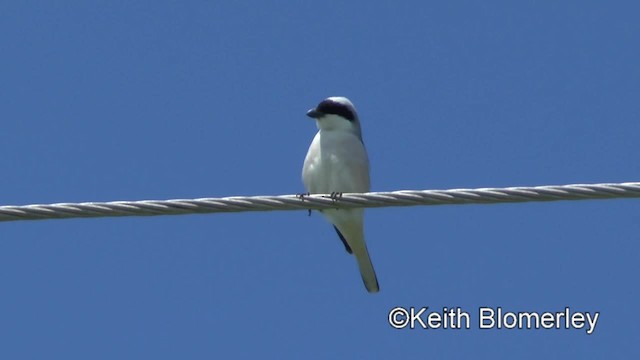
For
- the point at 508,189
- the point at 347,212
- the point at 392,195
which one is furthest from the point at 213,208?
the point at 347,212

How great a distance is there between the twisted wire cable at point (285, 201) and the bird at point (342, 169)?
2.64 meters

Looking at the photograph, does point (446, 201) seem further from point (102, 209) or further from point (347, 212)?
point (347, 212)

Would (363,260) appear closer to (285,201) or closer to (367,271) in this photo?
(367,271)

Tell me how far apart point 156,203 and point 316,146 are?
10.7ft

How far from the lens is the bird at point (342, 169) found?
9508mm

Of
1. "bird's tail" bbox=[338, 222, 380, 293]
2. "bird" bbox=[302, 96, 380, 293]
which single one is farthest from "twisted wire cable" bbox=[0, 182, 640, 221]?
"bird's tail" bbox=[338, 222, 380, 293]

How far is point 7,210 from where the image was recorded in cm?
668

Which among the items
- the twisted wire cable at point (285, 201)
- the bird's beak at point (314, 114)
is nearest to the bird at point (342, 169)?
the bird's beak at point (314, 114)

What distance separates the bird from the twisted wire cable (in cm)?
264

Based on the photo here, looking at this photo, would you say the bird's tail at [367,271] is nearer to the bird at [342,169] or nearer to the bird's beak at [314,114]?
the bird at [342,169]

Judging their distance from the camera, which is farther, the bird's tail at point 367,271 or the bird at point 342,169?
the bird's tail at point 367,271

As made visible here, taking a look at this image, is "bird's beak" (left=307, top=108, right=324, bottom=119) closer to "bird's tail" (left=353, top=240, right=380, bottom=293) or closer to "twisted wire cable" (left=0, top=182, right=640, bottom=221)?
"bird's tail" (left=353, top=240, right=380, bottom=293)

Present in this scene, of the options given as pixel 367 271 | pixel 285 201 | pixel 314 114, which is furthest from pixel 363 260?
pixel 285 201

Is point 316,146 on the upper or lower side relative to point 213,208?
upper
